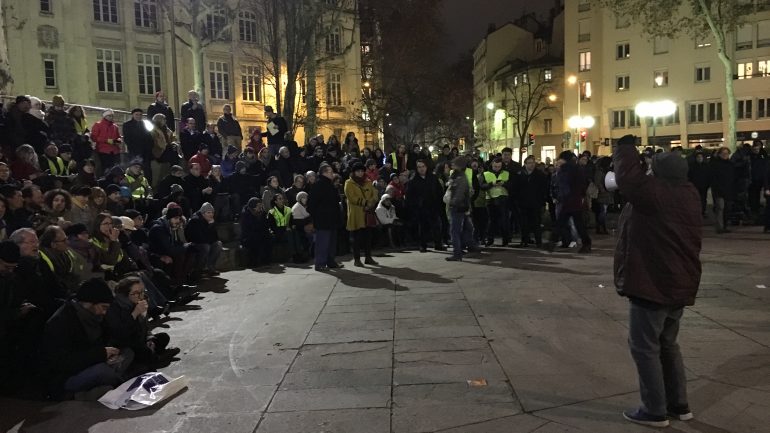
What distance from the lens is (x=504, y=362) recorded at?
232 inches

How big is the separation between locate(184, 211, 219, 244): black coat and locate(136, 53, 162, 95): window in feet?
92.1

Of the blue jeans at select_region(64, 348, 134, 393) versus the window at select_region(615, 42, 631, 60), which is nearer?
the blue jeans at select_region(64, 348, 134, 393)

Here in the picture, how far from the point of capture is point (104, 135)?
45.1ft

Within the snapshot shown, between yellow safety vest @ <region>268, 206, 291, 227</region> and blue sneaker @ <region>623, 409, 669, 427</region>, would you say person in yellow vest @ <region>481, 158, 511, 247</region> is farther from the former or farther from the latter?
blue sneaker @ <region>623, 409, 669, 427</region>

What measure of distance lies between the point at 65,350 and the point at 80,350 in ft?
0.41

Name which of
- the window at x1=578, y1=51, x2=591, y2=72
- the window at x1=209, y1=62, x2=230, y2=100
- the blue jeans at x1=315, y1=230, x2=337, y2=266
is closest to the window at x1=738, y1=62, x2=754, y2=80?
the window at x1=578, y1=51, x2=591, y2=72

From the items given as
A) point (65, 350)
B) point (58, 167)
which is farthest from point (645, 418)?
point (58, 167)

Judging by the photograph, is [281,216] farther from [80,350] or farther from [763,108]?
[763,108]

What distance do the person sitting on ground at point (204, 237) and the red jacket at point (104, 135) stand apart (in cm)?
428

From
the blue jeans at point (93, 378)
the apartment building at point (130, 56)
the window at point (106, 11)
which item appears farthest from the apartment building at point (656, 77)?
the blue jeans at point (93, 378)

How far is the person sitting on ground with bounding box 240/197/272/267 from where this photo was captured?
1245 centimetres

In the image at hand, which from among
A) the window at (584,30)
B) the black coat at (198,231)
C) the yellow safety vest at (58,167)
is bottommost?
the black coat at (198,231)

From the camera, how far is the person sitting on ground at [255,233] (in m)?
12.4

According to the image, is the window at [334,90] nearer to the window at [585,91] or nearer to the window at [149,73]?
the window at [149,73]
